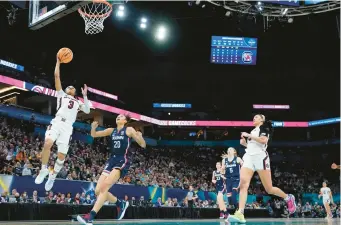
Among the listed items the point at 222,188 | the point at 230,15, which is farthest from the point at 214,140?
the point at 222,188

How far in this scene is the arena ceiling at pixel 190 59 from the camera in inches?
1240

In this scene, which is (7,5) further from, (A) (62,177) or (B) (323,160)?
(B) (323,160)

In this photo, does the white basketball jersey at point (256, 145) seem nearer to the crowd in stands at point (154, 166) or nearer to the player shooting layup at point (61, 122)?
the player shooting layup at point (61, 122)

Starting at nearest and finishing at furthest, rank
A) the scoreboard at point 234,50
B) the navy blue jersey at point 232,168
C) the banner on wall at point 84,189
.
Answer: the navy blue jersey at point 232,168
the banner on wall at point 84,189
the scoreboard at point 234,50

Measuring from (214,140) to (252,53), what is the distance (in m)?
15.2

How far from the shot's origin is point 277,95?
42656 millimetres

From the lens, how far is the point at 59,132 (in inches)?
356

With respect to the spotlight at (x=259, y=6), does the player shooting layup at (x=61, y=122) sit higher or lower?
lower

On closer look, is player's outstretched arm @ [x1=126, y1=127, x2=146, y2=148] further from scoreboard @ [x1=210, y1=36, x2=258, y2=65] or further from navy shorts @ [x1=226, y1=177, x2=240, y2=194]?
scoreboard @ [x1=210, y1=36, x2=258, y2=65]

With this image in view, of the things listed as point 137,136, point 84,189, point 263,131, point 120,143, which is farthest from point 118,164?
point 84,189

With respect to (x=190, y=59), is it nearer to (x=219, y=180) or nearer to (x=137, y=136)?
(x=219, y=180)

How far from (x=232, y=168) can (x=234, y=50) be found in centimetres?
1853

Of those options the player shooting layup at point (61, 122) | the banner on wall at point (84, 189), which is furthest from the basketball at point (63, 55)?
the banner on wall at point (84, 189)

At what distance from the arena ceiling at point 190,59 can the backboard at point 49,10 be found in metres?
15.3
